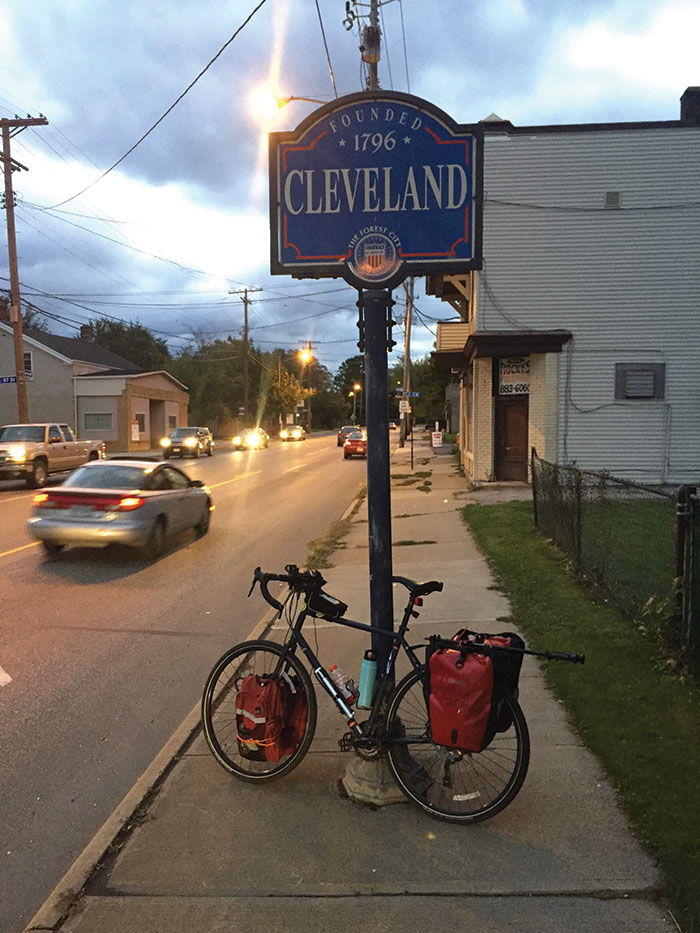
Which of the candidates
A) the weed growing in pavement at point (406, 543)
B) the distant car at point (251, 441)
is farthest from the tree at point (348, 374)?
the weed growing in pavement at point (406, 543)

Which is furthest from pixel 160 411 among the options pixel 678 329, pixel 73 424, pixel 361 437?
pixel 678 329

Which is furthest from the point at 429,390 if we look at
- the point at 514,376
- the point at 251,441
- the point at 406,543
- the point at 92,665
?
the point at 92,665

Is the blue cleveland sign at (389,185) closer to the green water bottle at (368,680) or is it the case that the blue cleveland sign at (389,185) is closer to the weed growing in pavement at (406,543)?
the green water bottle at (368,680)

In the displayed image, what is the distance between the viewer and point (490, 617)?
23.2ft

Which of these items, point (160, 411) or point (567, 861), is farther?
point (160, 411)

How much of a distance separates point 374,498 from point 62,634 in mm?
4414

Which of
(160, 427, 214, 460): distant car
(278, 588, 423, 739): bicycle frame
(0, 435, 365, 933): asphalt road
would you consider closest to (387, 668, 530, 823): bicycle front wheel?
(278, 588, 423, 739): bicycle frame

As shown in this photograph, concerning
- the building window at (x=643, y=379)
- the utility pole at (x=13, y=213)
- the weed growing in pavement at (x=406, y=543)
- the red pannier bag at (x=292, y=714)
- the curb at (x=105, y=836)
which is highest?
the utility pole at (x=13, y=213)

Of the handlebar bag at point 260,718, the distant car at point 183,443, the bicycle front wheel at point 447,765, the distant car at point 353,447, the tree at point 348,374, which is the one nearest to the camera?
the bicycle front wheel at point 447,765

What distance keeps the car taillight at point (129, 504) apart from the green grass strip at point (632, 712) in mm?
5220

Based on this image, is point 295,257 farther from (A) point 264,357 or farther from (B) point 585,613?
(A) point 264,357

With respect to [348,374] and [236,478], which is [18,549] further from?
[348,374]

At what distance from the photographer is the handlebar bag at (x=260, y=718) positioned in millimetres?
3840

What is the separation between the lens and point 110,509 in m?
10.5
